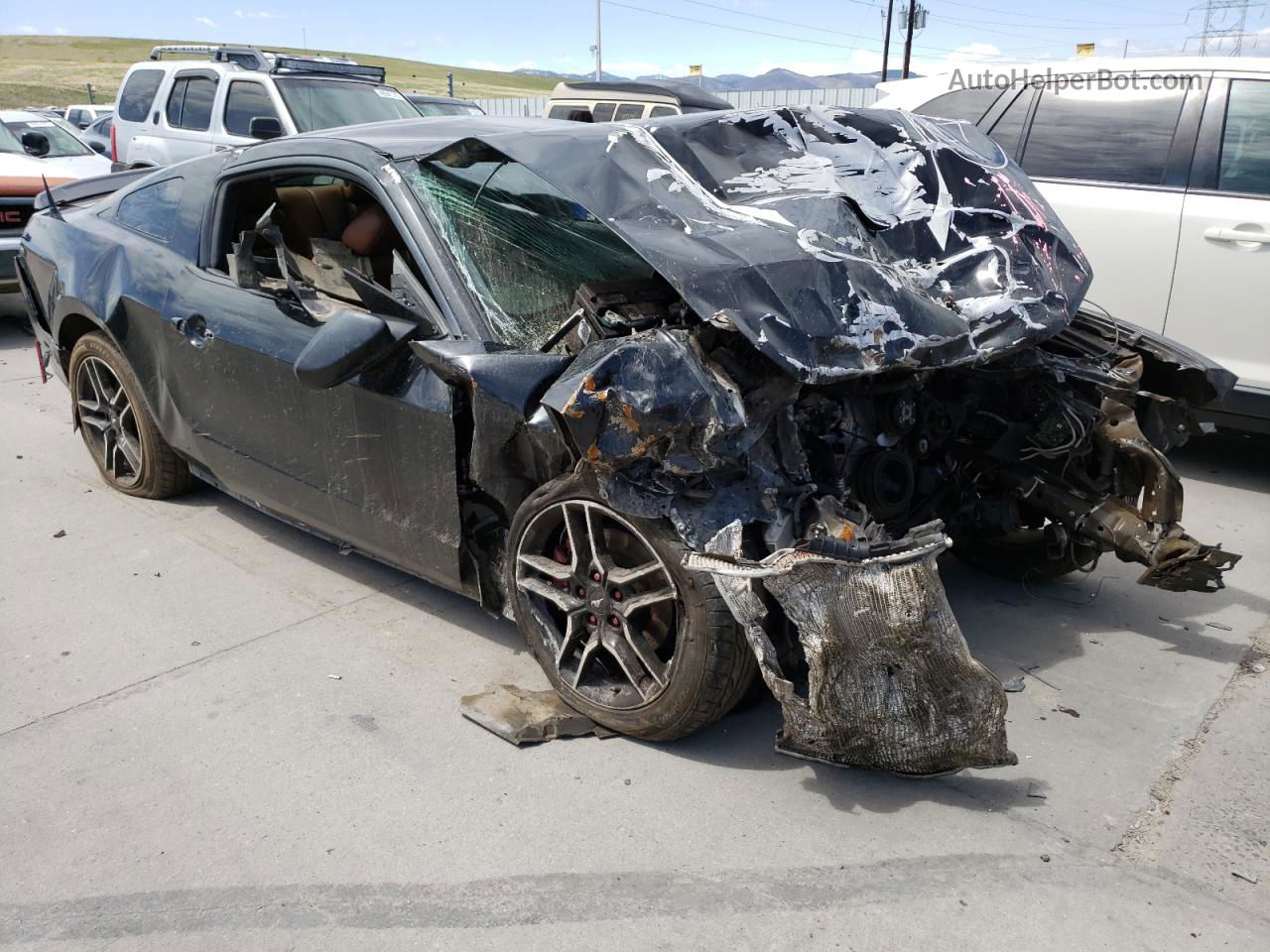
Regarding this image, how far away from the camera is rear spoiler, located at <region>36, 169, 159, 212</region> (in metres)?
5.43

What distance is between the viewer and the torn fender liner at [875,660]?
8.47 ft

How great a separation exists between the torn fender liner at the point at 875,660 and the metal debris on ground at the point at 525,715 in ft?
2.20

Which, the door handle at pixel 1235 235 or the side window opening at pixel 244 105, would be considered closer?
the door handle at pixel 1235 235

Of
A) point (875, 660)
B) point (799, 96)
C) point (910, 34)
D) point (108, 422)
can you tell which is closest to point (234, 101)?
point (108, 422)

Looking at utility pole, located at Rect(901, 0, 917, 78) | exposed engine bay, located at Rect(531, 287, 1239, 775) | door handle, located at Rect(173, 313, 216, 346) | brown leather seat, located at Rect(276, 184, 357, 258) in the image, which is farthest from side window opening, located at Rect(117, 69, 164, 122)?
utility pole, located at Rect(901, 0, 917, 78)

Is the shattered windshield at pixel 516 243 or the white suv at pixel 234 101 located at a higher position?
the white suv at pixel 234 101

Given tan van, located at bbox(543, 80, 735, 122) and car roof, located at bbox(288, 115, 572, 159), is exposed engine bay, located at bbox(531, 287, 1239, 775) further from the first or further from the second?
tan van, located at bbox(543, 80, 735, 122)

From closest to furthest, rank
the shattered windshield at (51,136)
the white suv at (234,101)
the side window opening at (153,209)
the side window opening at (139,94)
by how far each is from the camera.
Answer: the side window opening at (153,209)
the white suv at (234,101)
the shattered windshield at (51,136)
the side window opening at (139,94)

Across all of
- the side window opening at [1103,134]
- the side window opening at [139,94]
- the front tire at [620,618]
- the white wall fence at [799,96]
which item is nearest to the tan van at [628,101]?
the side window opening at [139,94]

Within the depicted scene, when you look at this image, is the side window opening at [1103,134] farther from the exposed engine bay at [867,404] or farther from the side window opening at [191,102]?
the side window opening at [191,102]

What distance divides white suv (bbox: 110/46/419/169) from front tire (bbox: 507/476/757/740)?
7.91 m

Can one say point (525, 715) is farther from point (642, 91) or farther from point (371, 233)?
point (642, 91)

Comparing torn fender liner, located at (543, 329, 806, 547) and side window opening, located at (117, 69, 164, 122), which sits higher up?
side window opening, located at (117, 69, 164, 122)

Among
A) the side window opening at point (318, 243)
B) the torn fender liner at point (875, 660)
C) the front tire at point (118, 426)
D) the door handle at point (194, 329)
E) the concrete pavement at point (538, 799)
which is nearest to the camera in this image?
the concrete pavement at point (538, 799)
